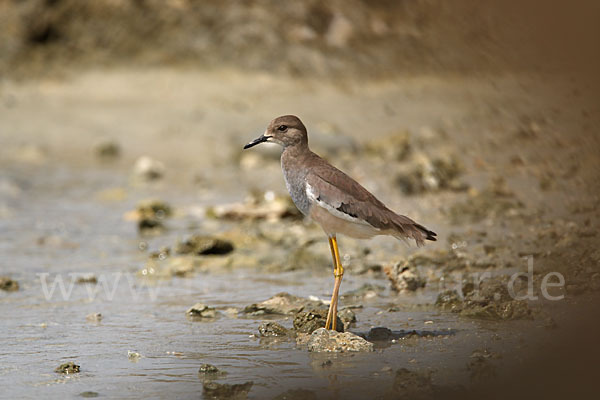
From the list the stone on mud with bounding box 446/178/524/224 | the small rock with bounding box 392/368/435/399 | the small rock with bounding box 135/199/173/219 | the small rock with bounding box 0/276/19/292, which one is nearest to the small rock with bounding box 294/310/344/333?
the small rock with bounding box 392/368/435/399

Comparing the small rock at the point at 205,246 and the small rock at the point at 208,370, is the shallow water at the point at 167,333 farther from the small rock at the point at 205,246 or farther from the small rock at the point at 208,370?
the small rock at the point at 205,246

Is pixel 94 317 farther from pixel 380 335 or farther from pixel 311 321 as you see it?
pixel 380 335

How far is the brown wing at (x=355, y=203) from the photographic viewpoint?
475cm

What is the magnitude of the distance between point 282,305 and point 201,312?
503mm

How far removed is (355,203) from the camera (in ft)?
15.7

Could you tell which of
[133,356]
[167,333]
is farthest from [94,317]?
[133,356]

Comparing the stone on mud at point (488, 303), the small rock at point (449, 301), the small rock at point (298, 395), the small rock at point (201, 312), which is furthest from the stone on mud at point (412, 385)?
the small rock at point (201, 312)

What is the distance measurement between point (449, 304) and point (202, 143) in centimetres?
773

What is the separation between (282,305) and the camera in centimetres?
550

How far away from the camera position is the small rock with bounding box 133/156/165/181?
11188 mm

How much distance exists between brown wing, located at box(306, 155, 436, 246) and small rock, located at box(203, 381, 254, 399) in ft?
3.88

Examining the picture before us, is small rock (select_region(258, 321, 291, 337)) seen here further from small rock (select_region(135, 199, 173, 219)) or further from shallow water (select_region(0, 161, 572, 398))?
small rock (select_region(135, 199, 173, 219))

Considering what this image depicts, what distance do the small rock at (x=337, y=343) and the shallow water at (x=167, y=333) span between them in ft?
0.22

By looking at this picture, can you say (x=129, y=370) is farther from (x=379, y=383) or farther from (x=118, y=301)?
(x=118, y=301)
